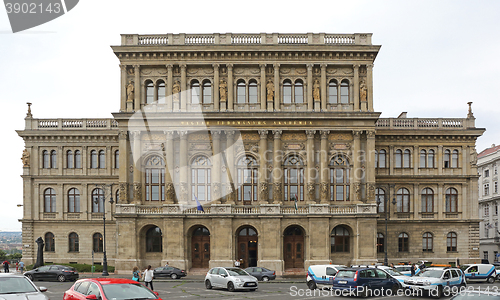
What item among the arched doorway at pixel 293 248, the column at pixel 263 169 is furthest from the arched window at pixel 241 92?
the arched doorway at pixel 293 248

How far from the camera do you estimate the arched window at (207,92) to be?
56625mm

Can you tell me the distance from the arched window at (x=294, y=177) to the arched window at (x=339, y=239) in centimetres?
499

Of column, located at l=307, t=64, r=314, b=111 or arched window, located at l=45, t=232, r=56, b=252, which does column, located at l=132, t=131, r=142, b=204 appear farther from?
column, located at l=307, t=64, r=314, b=111

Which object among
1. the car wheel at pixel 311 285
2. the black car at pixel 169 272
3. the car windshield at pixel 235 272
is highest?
the car windshield at pixel 235 272

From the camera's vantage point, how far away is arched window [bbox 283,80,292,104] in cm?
5675

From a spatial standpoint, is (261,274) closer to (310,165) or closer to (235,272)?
(235,272)

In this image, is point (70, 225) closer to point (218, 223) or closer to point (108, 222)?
point (108, 222)

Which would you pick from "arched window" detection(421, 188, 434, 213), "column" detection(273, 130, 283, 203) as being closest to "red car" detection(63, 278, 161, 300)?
"column" detection(273, 130, 283, 203)

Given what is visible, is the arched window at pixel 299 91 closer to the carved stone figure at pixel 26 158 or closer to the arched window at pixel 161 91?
the arched window at pixel 161 91

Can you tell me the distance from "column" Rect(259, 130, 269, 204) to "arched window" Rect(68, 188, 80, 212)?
24.1 meters

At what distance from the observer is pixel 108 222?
63.0 m

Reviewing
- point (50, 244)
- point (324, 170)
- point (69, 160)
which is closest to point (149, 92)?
point (69, 160)

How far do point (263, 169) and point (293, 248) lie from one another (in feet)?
29.0

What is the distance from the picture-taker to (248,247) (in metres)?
55.0
